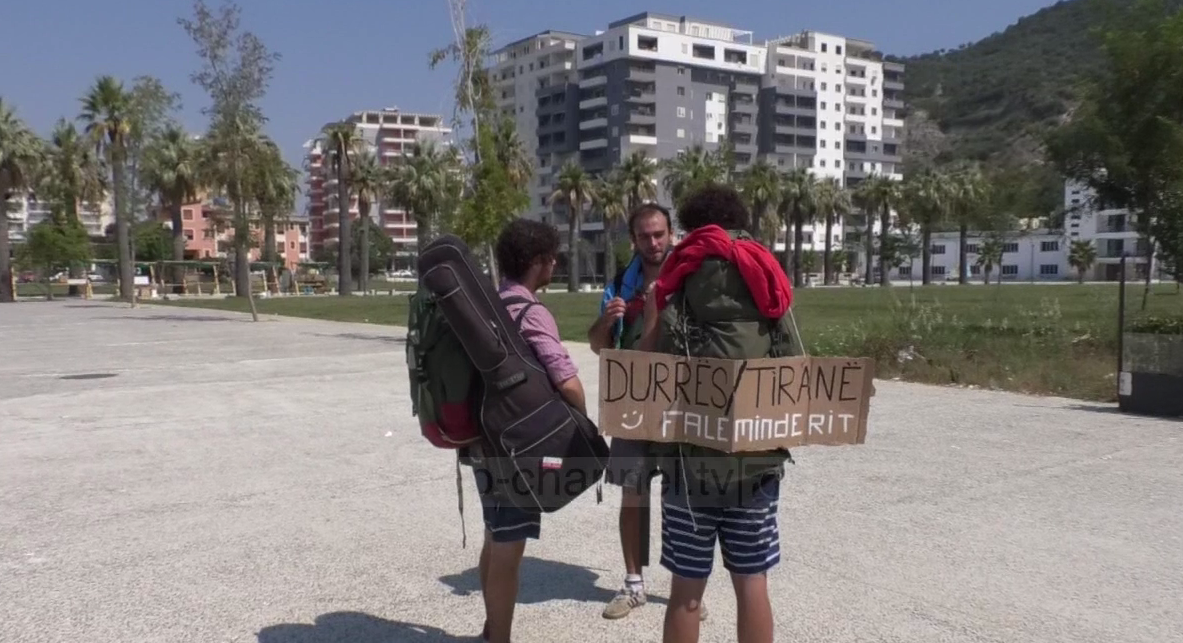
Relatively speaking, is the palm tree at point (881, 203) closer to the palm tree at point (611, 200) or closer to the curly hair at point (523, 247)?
the palm tree at point (611, 200)

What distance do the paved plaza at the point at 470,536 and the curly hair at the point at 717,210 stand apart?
1.83m

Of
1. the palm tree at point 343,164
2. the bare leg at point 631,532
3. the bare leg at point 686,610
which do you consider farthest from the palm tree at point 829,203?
the bare leg at point 686,610

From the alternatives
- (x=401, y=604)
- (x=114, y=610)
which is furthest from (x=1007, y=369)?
(x=114, y=610)

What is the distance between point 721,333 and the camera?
3115 mm

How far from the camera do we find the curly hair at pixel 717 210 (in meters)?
3.26

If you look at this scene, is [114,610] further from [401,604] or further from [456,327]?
[456,327]

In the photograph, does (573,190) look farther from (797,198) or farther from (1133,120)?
(1133,120)

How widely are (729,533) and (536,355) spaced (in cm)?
92

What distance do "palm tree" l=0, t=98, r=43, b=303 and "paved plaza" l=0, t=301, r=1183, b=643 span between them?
4556 cm

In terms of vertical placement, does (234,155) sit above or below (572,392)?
above

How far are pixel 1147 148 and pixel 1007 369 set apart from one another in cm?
720

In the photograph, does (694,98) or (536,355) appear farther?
(694,98)

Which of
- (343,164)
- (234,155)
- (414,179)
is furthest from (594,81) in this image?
(234,155)

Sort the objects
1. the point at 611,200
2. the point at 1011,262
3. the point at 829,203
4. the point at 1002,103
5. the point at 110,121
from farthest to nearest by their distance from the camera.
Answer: the point at 1002,103, the point at 1011,262, the point at 829,203, the point at 611,200, the point at 110,121
